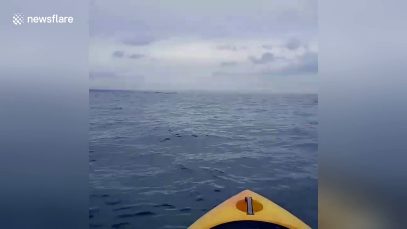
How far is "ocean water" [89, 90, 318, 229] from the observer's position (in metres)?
2.22

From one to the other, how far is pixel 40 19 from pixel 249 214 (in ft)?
5.21

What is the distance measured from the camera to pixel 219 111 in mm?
2250

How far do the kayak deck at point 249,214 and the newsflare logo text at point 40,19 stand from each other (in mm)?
1323

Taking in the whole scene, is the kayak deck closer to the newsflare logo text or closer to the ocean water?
the ocean water

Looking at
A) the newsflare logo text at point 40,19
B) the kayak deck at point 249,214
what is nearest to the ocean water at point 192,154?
the kayak deck at point 249,214

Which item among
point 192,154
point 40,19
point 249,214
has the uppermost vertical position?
point 40,19

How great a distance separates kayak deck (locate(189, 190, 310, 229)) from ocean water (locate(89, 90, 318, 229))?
3 centimetres

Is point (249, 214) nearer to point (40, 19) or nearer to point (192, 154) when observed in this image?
point (192, 154)

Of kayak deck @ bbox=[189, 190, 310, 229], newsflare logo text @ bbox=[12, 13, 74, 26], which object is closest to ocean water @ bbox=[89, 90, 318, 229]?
kayak deck @ bbox=[189, 190, 310, 229]

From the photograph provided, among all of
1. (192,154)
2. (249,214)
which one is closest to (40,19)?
(192,154)

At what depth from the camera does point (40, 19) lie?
2.30 metres

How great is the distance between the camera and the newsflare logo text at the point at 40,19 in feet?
7.49

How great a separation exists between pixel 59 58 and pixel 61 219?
902 millimetres

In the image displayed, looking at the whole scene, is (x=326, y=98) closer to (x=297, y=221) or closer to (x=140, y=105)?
(x=297, y=221)
